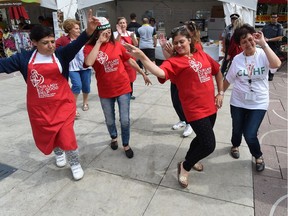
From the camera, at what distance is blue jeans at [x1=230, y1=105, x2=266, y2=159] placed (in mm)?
2820

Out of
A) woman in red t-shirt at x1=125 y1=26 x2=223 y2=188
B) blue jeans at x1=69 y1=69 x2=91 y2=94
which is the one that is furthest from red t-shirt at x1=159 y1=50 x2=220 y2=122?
blue jeans at x1=69 y1=69 x2=91 y2=94

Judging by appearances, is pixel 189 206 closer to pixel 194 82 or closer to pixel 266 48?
pixel 194 82

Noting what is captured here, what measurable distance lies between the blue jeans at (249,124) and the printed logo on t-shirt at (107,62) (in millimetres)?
1508

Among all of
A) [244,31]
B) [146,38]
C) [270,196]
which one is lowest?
[270,196]

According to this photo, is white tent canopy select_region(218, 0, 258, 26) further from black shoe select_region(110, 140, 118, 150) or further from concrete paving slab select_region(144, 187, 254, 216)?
concrete paving slab select_region(144, 187, 254, 216)

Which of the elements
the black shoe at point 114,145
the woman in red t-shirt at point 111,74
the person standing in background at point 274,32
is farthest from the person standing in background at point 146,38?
the woman in red t-shirt at point 111,74

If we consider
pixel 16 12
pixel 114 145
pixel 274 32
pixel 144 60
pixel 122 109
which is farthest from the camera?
pixel 16 12

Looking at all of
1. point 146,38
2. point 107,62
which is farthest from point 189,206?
point 146,38

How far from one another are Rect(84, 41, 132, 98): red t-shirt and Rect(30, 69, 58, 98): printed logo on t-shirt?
0.63 m

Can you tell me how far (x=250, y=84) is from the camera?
2.81 metres

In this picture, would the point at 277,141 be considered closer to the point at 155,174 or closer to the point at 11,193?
the point at 155,174

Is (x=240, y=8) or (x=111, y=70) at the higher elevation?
(x=240, y=8)

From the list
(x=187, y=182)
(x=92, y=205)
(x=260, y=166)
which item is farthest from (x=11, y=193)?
(x=260, y=166)

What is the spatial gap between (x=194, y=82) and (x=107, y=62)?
1150 millimetres
